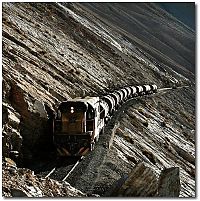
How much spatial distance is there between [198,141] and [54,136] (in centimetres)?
737

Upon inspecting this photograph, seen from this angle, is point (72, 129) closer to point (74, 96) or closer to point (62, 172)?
point (62, 172)

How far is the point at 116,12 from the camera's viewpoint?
89125mm

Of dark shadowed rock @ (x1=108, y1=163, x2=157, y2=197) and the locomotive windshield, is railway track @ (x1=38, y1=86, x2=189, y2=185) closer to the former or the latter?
the locomotive windshield

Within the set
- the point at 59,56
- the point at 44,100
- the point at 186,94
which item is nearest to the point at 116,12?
the point at 186,94

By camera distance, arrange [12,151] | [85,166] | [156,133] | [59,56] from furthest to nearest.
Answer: [59,56], [156,133], [85,166], [12,151]


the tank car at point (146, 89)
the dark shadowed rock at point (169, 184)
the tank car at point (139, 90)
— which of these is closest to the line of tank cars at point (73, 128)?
the dark shadowed rock at point (169, 184)

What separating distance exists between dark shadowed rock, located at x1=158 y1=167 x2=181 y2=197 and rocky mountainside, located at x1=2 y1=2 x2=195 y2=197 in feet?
1.35

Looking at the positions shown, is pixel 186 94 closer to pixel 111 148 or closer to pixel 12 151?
pixel 111 148

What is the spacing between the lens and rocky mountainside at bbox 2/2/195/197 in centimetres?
1467

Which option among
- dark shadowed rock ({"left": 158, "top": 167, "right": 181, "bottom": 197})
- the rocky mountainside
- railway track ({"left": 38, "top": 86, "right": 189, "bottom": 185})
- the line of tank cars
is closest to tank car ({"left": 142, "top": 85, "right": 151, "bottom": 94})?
the rocky mountainside

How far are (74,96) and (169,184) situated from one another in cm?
1343

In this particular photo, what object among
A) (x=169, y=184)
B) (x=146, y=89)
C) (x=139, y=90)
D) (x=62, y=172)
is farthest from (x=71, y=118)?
(x=146, y=89)

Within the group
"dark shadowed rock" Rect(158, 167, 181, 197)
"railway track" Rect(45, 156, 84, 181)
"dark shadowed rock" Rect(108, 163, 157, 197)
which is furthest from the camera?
"railway track" Rect(45, 156, 84, 181)

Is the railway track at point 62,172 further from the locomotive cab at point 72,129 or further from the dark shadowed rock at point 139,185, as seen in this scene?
the dark shadowed rock at point 139,185
